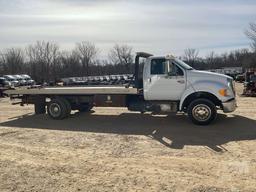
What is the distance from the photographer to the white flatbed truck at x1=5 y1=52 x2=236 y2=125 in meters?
11.6

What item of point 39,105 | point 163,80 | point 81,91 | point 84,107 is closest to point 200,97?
point 163,80

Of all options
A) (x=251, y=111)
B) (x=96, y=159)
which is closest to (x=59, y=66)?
(x=251, y=111)

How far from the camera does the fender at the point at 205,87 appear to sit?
11.6 metres

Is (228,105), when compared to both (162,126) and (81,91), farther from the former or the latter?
(81,91)

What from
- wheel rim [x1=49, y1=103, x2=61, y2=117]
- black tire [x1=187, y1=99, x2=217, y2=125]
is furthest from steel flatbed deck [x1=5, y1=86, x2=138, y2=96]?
black tire [x1=187, y1=99, x2=217, y2=125]

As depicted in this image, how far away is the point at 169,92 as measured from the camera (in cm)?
1219

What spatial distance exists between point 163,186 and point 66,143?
4122 millimetres

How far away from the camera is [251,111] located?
14617mm

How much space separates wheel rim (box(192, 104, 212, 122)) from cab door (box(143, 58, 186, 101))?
783 mm

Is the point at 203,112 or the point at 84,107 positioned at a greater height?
the point at 203,112

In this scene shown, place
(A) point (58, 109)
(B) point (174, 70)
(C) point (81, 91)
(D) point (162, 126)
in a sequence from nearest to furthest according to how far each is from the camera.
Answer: (D) point (162, 126), (B) point (174, 70), (C) point (81, 91), (A) point (58, 109)

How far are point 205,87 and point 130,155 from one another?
4372 mm

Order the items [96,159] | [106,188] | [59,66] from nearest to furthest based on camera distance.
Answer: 1. [106,188]
2. [96,159]
3. [59,66]

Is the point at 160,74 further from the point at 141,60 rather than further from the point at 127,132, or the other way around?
the point at 127,132
